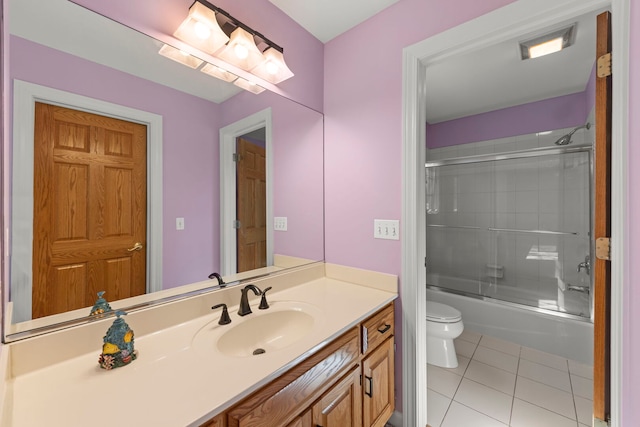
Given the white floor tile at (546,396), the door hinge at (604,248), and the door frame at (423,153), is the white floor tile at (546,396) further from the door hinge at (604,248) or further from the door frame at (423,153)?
the door hinge at (604,248)

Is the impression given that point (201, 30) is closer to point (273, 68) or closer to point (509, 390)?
point (273, 68)

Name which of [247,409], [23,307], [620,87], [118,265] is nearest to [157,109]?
[118,265]

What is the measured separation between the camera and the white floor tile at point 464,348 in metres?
2.22

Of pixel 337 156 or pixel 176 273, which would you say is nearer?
pixel 176 273

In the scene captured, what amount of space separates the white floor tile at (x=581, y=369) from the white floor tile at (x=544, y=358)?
1.4 inches

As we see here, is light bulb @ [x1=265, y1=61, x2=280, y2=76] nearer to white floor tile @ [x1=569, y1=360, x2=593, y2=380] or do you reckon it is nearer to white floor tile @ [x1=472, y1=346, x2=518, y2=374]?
white floor tile @ [x1=472, y1=346, x2=518, y2=374]

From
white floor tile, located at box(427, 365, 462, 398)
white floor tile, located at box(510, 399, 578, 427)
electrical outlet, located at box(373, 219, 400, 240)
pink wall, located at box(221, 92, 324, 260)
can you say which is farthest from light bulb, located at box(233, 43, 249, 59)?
white floor tile, located at box(510, 399, 578, 427)

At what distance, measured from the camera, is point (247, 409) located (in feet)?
2.27

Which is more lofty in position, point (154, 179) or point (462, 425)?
point (154, 179)

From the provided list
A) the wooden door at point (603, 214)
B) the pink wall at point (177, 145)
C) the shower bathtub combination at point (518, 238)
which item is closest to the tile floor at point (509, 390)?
the shower bathtub combination at point (518, 238)

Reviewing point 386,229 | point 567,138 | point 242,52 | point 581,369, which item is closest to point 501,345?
point 581,369

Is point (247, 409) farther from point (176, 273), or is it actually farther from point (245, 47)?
point (245, 47)

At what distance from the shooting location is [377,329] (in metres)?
1.28

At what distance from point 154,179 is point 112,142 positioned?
187mm
